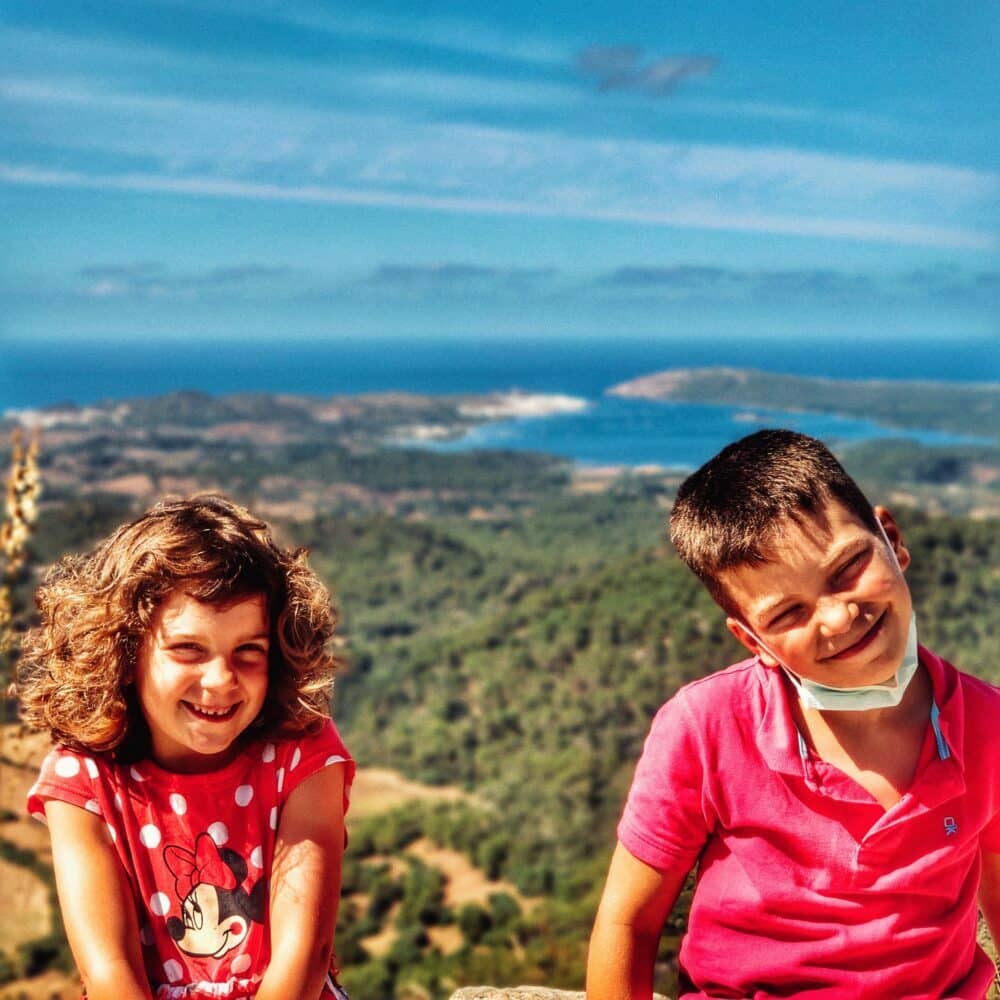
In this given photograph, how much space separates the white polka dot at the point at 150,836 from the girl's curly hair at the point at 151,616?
130 mm

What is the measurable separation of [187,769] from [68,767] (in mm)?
201

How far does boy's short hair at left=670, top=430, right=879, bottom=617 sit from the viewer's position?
1.88 meters

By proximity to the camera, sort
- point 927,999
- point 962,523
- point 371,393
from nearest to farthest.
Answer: point 927,999
point 962,523
point 371,393

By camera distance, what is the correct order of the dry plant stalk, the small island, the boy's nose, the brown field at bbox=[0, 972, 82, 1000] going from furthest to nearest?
the small island
the brown field at bbox=[0, 972, 82, 1000]
the dry plant stalk
the boy's nose

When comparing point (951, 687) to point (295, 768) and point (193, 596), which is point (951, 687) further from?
point (193, 596)

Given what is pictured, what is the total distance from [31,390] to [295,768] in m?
86.0

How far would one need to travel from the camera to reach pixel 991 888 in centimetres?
204

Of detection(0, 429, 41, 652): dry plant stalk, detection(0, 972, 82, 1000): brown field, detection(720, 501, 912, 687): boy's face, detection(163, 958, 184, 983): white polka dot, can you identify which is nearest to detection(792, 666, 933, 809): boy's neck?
detection(720, 501, 912, 687): boy's face

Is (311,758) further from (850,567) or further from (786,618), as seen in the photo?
(850,567)

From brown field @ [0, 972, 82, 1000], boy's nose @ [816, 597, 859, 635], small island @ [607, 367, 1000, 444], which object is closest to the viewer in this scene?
boy's nose @ [816, 597, 859, 635]

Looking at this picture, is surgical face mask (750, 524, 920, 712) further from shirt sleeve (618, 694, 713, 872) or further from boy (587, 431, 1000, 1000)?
shirt sleeve (618, 694, 713, 872)

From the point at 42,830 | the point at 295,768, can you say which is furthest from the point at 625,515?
the point at 295,768

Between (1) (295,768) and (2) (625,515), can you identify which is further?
(2) (625,515)

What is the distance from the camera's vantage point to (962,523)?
22031 mm
